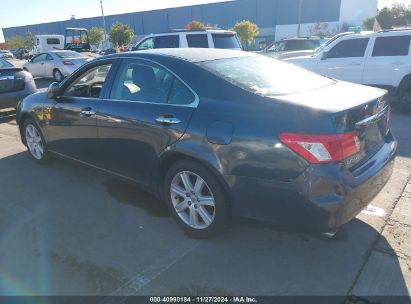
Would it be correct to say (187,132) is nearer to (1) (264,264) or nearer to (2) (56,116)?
(1) (264,264)

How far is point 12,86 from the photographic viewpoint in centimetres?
841

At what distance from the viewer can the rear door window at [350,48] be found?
9086 mm

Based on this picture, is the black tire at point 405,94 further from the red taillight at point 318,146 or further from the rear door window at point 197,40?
the red taillight at point 318,146

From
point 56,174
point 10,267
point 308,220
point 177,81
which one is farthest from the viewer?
point 56,174

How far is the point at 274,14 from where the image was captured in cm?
6544

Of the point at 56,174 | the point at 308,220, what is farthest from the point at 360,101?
the point at 56,174

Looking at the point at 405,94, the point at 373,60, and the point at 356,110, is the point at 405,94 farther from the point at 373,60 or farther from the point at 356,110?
the point at 356,110

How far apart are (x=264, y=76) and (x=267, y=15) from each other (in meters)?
68.2

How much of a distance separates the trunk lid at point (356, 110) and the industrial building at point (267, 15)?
51.3 meters

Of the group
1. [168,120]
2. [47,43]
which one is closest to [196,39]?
[168,120]

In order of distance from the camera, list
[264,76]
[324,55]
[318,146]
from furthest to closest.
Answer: [324,55], [264,76], [318,146]

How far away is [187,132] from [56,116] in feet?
7.71

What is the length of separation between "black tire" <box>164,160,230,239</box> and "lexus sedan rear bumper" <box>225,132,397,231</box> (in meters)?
0.13

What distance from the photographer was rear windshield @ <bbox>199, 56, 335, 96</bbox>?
10.2ft
